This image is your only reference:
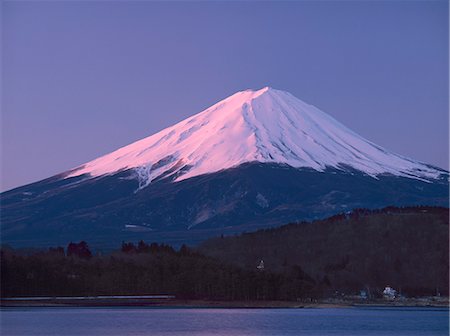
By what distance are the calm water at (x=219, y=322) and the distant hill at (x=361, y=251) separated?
17.3 meters

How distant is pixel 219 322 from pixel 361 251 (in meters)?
50.8

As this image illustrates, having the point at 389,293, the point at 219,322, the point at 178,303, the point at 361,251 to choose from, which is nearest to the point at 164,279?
the point at 178,303

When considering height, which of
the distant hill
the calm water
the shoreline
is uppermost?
the distant hill

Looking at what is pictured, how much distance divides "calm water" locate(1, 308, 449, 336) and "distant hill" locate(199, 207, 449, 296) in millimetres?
17308

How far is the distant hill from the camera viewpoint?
112m

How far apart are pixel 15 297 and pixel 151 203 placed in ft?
355

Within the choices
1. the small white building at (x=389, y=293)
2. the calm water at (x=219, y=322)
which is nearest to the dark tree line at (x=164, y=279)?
the calm water at (x=219, y=322)

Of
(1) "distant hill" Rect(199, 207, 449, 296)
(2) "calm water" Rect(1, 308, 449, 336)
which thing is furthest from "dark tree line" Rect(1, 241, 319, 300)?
(1) "distant hill" Rect(199, 207, 449, 296)

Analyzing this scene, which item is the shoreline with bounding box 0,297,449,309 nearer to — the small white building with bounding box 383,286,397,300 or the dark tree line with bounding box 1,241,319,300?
the dark tree line with bounding box 1,241,319,300

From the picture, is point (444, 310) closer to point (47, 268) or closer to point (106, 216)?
point (47, 268)

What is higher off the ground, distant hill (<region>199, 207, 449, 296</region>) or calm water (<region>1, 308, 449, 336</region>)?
distant hill (<region>199, 207, 449, 296</region>)

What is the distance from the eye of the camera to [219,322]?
71.5 m

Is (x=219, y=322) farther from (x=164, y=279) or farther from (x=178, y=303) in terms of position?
(x=164, y=279)

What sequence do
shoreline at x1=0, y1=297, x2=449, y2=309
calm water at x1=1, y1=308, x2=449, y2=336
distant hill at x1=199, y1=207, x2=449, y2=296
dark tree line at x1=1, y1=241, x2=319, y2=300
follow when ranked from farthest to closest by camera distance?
distant hill at x1=199, y1=207, x2=449, y2=296, dark tree line at x1=1, y1=241, x2=319, y2=300, shoreline at x1=0, y1=297, x2=449, y2=309, calm water at x1=1, y1=308, x2=449, y2=336
